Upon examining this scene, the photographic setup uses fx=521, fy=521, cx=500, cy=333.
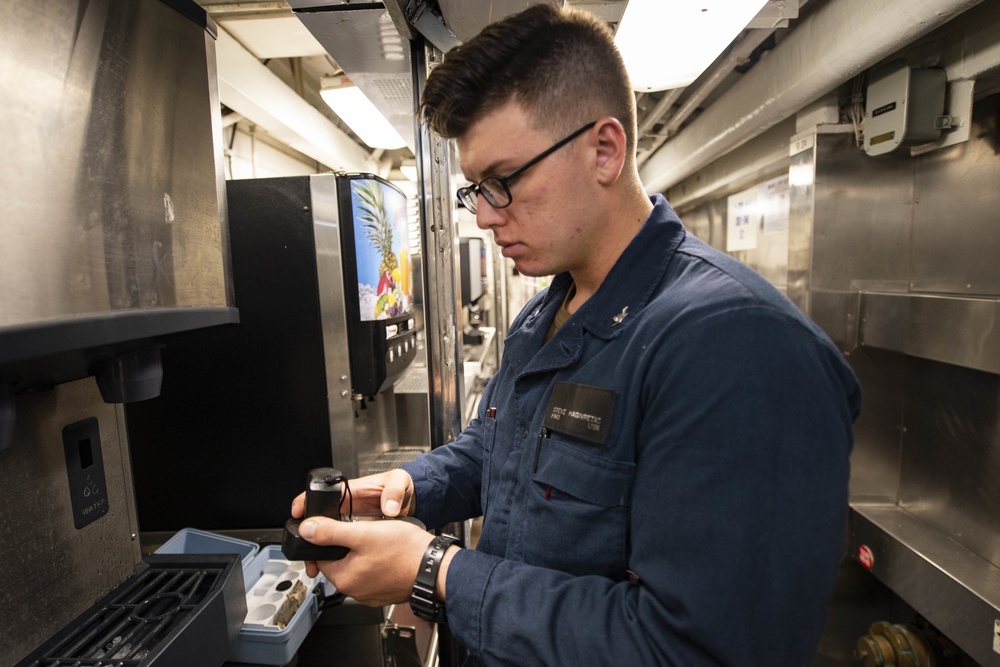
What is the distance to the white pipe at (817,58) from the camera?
1329 mm

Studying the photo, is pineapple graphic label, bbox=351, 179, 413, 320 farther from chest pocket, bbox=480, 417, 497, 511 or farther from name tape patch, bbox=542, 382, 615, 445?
name tape patch, bbox=542, 382, 615, 445

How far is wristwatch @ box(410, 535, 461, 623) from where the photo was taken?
0.82 metres

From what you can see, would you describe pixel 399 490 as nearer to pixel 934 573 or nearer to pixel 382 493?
pixel 382 493

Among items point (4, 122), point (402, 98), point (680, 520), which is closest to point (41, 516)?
point (4, 122)

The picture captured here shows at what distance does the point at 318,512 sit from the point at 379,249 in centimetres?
96

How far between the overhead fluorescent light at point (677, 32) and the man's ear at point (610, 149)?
0.56m

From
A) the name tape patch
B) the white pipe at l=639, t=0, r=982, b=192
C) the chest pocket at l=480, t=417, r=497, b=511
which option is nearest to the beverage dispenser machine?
the chest pocket at l=480, t=417, r=497, b=511

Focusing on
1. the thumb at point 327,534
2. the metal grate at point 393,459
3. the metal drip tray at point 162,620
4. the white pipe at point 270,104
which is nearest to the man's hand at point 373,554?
the thumb at point 327,534

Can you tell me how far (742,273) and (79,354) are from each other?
2.95 feet

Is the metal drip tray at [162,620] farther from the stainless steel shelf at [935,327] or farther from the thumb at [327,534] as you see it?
the stainless steel shelf at [935,327]

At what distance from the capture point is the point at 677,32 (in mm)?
1464

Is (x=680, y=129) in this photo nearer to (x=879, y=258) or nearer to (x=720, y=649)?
(x=879, y=258)

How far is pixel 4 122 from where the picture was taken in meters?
0.58

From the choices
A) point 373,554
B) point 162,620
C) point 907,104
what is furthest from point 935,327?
point 162,620
